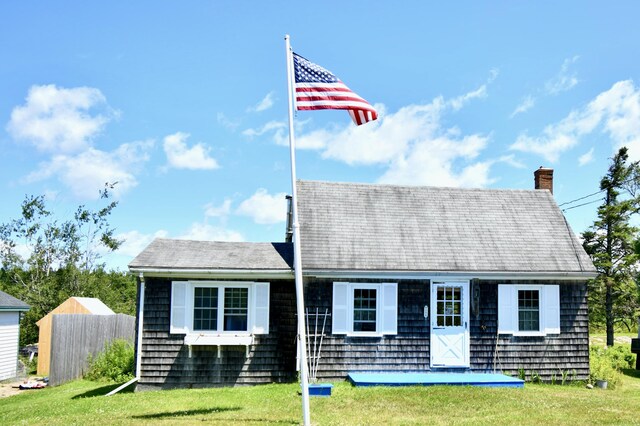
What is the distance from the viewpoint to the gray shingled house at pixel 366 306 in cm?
1429

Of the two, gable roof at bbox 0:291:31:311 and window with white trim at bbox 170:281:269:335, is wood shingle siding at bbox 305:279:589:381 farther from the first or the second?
gable roof at bbox 0:291:31:311

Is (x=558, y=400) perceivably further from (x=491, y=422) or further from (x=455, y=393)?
(x=491, y=422)

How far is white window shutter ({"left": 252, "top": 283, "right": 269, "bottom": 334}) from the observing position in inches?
567

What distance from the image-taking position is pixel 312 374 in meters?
14.2

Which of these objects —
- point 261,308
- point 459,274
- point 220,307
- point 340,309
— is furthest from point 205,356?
point 459,274

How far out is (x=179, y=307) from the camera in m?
14.3

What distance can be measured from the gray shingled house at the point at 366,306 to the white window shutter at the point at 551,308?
3 cm

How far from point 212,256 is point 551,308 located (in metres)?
8.77

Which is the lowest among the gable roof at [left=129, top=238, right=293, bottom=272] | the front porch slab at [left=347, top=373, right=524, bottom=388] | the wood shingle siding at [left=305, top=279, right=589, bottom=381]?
the front porch slab at [left=347, top=373, right=524, bottom=388]

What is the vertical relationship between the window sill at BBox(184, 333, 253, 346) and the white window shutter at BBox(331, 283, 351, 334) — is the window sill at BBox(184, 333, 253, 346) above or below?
below

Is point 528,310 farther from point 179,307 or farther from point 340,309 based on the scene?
point 179,307

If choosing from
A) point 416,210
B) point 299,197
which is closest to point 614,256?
point 416,210

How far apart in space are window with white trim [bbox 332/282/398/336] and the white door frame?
0.99 meters

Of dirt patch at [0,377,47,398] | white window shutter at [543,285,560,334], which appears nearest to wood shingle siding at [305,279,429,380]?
white window shutter at [543,285,560,334]
